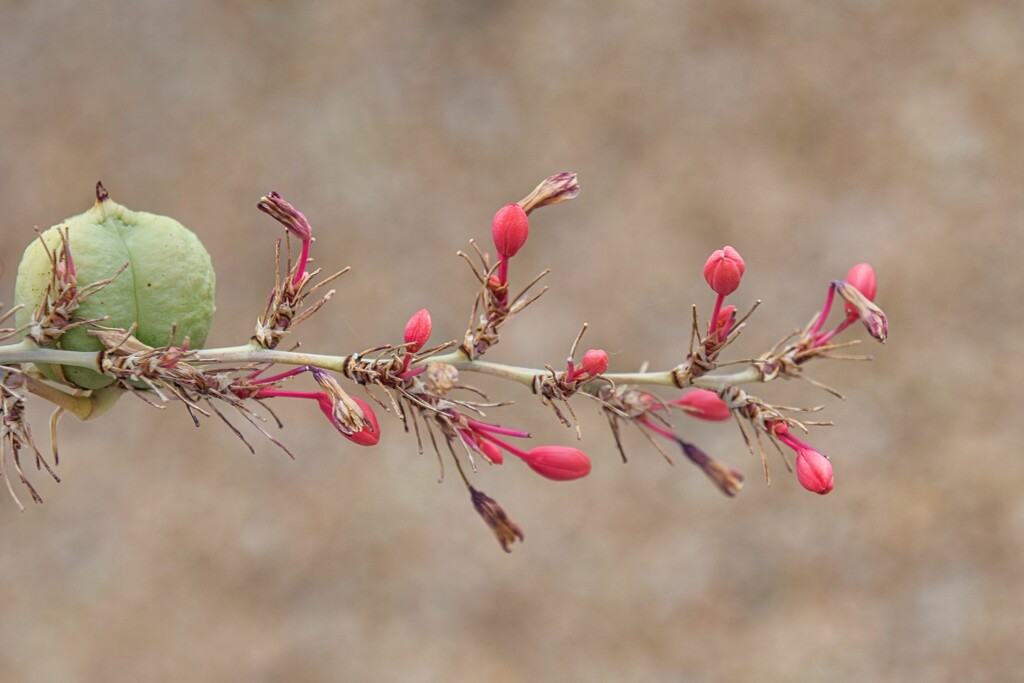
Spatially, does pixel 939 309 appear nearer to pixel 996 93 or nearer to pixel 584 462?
→ pixel 996 93

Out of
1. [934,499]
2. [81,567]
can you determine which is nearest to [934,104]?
[934,499]

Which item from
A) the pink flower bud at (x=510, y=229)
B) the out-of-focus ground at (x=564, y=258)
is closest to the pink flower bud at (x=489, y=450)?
the pink flower bud at (x=510, y=229)

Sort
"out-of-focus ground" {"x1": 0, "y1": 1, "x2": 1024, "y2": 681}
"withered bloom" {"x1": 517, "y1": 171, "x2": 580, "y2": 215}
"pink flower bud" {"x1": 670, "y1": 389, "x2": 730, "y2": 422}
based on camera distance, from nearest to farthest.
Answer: "withered bloom" {"x1": 517, "y1": 171, "x2": 580, "y2": 215}, "pink flower bud" {"x1": 670, "y1": 389, "x2": 730, "y2": 422}, "out-of-focus ground" {"x1": 0, "y1": 1, "x2": 1024, "y2": 681}

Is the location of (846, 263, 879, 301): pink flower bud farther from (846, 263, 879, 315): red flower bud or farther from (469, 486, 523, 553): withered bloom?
(469, 486, 523, 553): withered bloom

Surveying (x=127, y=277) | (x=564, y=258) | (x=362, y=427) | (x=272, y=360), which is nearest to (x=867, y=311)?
(x=362, y=427)

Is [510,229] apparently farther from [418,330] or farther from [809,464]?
[809,464]

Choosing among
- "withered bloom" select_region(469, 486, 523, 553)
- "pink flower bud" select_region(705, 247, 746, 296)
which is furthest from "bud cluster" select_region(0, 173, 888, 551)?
"withered bloom" select_region(469, 486, 523, 553)

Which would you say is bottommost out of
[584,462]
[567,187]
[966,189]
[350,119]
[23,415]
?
[23,415]
